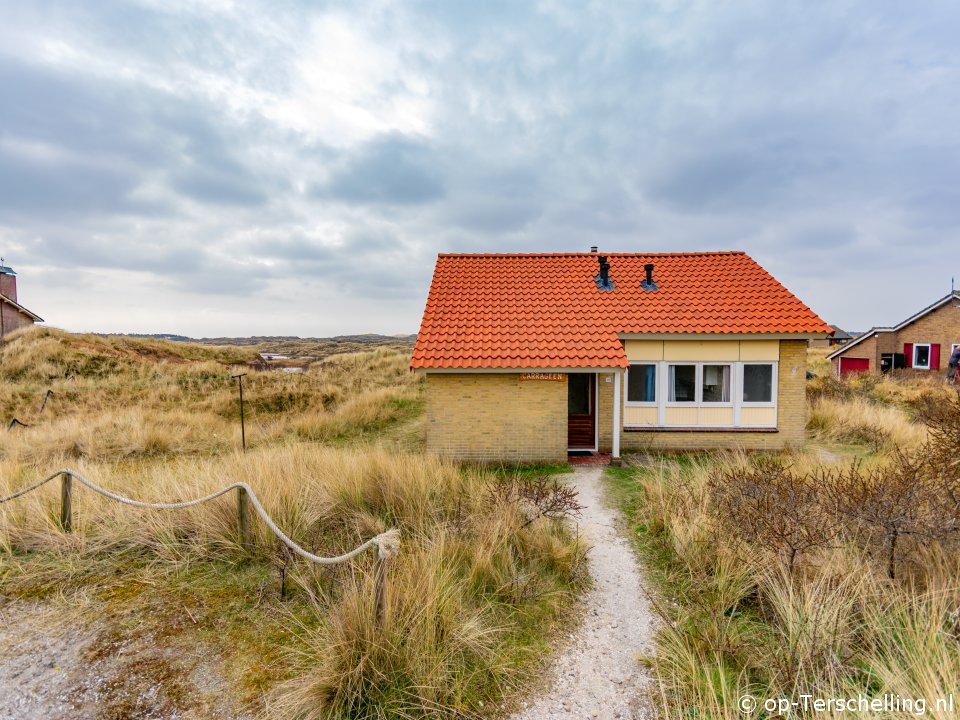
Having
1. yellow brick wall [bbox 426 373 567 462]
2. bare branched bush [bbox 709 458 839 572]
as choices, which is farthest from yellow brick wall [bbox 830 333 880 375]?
bare branched bush [bbox 709 458 839 572]

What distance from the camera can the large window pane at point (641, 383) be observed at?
12828 mm

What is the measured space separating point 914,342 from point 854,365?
5.26 metres

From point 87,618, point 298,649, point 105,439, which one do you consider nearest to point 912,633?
point 298,649

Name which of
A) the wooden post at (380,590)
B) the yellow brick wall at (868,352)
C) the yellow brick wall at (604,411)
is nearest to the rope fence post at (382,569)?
the wooden post at (380,590)

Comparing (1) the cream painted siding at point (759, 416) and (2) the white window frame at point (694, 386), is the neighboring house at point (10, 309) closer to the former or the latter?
(2) the white window frame at point (694, 386)

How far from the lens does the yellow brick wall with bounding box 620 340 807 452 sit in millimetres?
12477

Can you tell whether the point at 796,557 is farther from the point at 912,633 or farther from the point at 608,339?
the point at 608,339

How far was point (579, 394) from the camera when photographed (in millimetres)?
12969

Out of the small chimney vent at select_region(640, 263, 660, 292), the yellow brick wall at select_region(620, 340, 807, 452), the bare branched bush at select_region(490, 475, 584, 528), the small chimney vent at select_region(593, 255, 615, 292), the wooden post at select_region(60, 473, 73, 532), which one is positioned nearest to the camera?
the wooden post at select_region(60, 473, 73, 532)

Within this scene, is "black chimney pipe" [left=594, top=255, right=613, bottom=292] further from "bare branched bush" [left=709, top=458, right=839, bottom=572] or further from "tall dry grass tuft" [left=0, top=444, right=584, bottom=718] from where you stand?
"bare branched bush" [left=709, top=458, right=839, bottom=572]

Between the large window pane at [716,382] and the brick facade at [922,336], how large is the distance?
3201 centimetres

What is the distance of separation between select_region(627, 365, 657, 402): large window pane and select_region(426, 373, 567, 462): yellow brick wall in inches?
103

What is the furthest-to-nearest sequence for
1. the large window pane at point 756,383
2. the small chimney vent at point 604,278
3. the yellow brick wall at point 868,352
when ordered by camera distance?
the yellow brick wall at point 868,352 < the small chimney vent at point 604,278 < the large window pane at point 756,383

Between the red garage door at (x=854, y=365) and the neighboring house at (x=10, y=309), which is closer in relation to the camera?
the neighboring house at (x=10, y=309)
